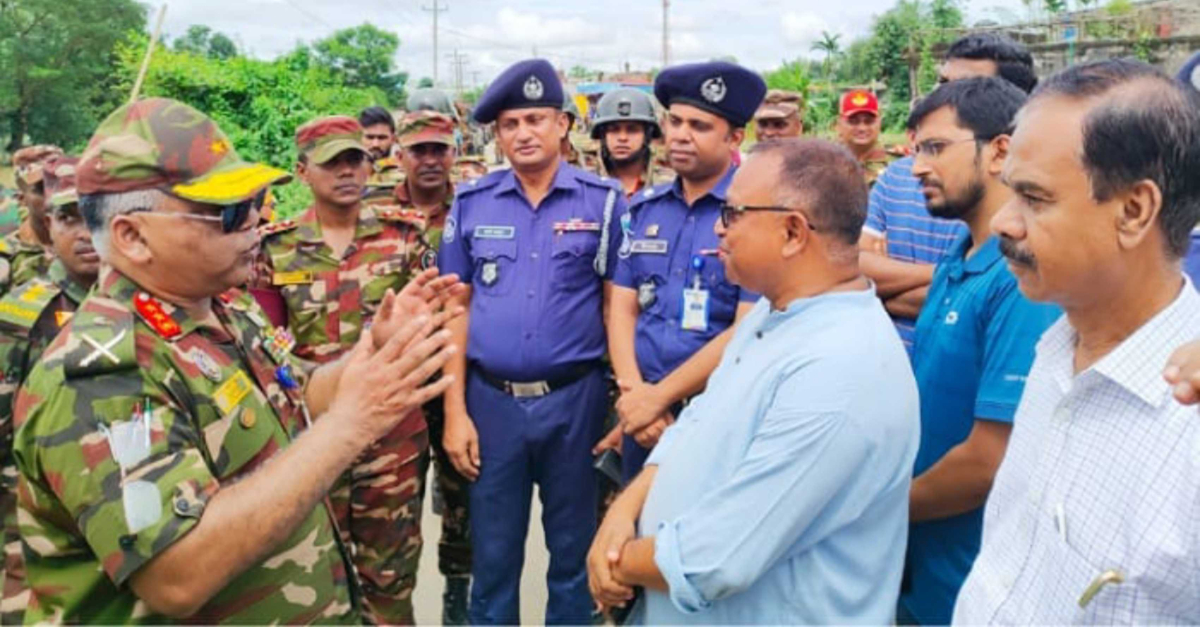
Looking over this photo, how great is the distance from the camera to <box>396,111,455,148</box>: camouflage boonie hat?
454 cm

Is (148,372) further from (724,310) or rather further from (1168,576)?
(724,310)

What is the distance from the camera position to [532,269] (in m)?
3.47

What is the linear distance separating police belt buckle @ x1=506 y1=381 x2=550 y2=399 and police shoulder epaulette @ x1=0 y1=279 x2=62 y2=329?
1567 mm

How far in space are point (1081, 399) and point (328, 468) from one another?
4.34 ft

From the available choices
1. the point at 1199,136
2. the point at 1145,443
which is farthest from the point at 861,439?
the point at 1199,136

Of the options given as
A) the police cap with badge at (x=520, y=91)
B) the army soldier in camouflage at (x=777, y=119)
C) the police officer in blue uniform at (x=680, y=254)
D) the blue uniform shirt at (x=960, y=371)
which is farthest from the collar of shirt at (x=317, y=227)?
the army soldier in camouflage at (x=777, y=119)

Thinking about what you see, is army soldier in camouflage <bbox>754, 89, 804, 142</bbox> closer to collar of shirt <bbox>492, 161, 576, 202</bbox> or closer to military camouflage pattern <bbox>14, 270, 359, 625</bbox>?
collar of shirt <bbox>492, 161, 576, 202</bbox>

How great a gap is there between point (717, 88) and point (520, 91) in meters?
0.80

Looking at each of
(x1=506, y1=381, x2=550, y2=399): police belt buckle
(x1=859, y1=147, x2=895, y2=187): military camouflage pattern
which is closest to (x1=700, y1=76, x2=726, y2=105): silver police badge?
(x1=506, y1=381, x2=550, y2=399): police belt buckle

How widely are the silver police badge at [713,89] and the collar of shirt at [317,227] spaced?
1.50m

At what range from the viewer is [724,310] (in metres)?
3.21

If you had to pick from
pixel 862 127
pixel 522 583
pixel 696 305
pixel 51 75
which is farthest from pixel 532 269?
pixel 51 75

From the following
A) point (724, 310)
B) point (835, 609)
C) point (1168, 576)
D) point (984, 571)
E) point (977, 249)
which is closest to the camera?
point (1168, 576)

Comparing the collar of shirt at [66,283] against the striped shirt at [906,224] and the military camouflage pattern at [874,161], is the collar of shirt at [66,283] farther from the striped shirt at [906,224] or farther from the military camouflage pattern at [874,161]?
the military camouflage pattern at [874,161]
